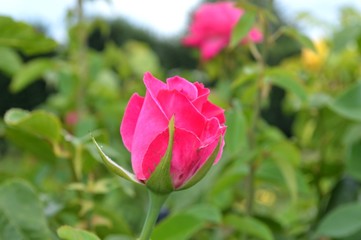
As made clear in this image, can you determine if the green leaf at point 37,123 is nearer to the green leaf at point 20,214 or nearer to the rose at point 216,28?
the green leaf at point 20,214

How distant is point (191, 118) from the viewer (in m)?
0.52

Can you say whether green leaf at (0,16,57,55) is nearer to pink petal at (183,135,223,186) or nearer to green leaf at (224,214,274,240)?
green leaf at (224,214,274,240)

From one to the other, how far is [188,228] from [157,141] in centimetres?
26

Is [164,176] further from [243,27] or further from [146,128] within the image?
[243,27]

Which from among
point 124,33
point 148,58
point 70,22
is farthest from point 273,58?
point 70,22

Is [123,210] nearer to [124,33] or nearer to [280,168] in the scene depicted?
[280,168]

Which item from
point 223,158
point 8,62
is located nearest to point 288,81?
point 223,158

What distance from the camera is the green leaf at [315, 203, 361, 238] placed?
3.08 feet

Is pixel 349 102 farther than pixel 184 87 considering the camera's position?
Answer: Yes

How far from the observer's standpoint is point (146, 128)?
0.53 meters

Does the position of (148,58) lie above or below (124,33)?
above

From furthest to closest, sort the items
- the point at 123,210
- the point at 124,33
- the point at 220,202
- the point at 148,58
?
1. the point at 124,33
2. the point at 148,58
3. the point at 123,210
4. the point at 220,202

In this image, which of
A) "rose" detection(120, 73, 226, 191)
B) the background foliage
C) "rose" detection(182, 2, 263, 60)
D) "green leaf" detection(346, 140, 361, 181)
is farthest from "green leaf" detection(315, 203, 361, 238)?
"rose" detection(182, 2, 263, 60)

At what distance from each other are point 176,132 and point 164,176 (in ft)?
0.12
